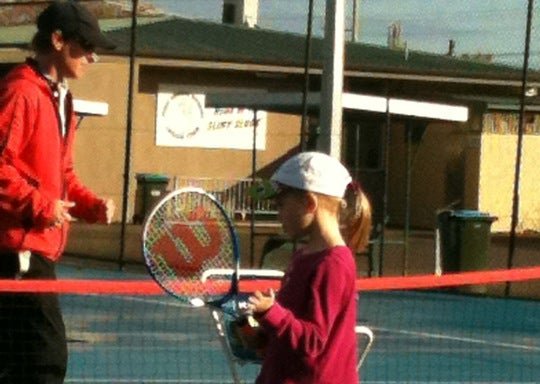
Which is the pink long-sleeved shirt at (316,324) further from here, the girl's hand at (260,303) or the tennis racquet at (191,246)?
the tennis racquet at (191,246)

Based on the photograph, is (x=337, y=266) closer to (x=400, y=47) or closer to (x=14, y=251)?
(x=14, y=251)

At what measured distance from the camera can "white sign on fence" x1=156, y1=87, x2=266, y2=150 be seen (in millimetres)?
34625

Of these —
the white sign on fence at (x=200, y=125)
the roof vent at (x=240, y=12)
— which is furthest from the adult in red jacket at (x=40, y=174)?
Result: the roof vent at (x=240, y=12)

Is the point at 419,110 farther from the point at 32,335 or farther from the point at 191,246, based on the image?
the point at 32,335

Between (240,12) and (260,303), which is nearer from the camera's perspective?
(260,303)

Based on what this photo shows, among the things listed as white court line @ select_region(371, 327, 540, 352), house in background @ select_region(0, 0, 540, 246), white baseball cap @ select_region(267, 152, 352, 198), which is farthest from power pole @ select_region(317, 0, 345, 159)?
house in background @ select_region(0, 0, 540, 246)

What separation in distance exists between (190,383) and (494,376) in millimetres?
2313

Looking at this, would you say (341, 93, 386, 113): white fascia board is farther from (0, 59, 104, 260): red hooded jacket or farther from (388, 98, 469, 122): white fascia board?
(0, 59, 104, 260): red hooded jacket

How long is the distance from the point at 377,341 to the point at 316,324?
8.85 meters

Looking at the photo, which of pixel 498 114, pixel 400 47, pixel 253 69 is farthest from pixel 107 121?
pixel 400 47

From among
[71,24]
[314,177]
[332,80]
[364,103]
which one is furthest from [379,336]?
[314,177]

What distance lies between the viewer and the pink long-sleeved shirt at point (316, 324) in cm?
529

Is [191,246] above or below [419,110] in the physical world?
below

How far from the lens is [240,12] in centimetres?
4356
